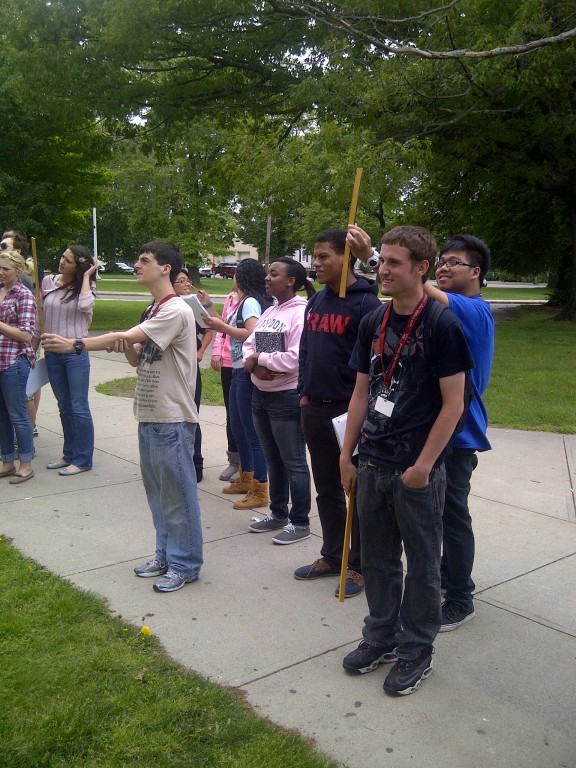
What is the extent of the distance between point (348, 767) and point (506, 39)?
479 inches

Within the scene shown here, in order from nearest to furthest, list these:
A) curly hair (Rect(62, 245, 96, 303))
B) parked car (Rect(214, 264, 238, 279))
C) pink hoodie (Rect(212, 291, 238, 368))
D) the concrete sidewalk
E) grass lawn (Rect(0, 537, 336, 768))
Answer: grass lawn (Rect(0, 537, 336, 768))
the concrete sidewalk
pink hoodie (Rect(212, 291, 238, 368))
curly hair (Rect(62, 245, 96, 303))
parked car (Rect(214, 264, 238, 279))

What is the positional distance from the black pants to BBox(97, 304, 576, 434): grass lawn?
15.6 feet

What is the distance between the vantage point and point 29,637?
3.69 meters

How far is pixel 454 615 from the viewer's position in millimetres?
3977

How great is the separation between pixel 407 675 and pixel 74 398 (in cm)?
423

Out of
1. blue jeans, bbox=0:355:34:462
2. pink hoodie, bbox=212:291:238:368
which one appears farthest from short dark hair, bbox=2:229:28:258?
pink hoodie, bbox=212:291:238:368

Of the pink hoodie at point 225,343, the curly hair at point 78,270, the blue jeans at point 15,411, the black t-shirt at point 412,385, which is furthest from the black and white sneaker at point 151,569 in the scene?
the curly hair at point 78,270

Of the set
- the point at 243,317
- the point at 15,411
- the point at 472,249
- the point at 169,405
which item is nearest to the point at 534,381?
the point at 243,317

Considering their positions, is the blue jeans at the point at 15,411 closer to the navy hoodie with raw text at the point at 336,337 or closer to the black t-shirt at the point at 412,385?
the navy hoodie with raw text at the point at 336,337

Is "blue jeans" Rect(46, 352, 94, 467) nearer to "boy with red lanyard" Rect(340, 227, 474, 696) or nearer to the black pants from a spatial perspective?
the black pants

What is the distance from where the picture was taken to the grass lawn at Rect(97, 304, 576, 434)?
8990 millimetres

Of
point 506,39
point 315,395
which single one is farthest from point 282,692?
point 506,39

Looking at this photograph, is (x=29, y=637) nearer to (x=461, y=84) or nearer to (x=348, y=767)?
(x=348, y=767)

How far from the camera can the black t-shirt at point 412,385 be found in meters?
3.07
